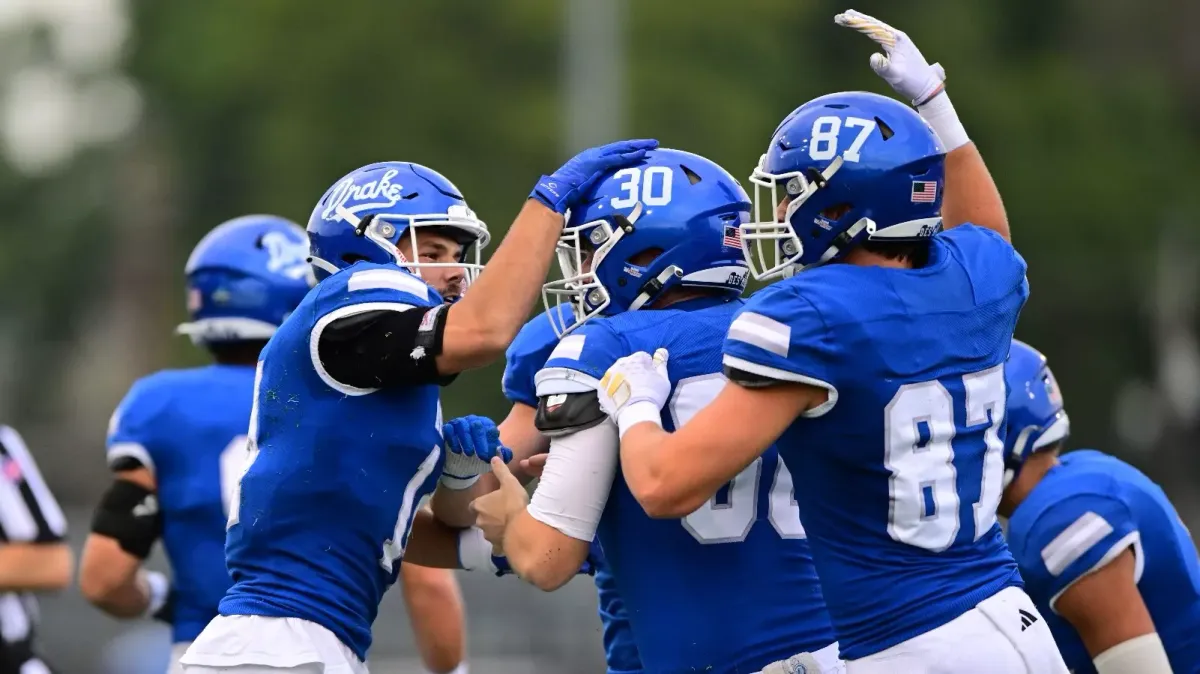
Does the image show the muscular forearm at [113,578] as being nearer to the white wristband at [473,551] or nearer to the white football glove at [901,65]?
the white wristband at [473,551]

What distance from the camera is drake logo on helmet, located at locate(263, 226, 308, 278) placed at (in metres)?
7.15

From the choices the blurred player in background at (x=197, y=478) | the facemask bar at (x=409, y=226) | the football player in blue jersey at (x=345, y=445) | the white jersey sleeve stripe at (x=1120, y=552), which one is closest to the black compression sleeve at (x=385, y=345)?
the football player in blue jersey at (x=345, y=445)

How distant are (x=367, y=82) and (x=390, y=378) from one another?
27218 mm

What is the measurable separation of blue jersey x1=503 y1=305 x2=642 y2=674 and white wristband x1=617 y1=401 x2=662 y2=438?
1.88 ft

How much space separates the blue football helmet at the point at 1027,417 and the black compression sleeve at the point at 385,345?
222 centimetres

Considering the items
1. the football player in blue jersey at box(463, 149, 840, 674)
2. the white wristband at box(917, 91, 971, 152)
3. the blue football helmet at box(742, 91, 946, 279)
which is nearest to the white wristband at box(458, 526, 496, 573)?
the football player in blue jersey at box(463, 149, 840, 674)

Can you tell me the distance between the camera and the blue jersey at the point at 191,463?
680cm

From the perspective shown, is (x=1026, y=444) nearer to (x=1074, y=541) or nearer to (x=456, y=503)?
(x=1074, y=541)

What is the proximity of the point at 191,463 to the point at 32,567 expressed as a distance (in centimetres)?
86

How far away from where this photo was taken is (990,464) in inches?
183

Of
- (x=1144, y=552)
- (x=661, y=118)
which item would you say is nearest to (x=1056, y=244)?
(x=661, y=118)

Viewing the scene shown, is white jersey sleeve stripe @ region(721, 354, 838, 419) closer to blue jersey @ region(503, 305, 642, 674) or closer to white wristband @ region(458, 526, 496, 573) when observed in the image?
blue jersey @ region(503, 305, 642, 674)

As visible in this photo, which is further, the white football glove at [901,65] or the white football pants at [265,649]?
→ the white football glove at [901,65]

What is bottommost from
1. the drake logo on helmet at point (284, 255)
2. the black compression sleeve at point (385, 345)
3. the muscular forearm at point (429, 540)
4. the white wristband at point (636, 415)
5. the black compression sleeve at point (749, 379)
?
the muscular forearm at point (429, 540)
